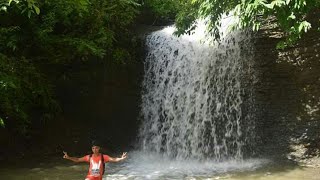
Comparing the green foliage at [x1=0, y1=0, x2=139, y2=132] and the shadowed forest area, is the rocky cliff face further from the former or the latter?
the green foliage at [x1=0, y1=0, x2=139, y2=132]

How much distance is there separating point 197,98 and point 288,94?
264 cm

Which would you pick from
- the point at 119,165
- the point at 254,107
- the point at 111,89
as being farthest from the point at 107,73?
the point at 254,107

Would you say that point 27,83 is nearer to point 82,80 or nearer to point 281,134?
point 82,80

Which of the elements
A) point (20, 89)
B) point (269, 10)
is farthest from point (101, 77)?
point (269, 10)

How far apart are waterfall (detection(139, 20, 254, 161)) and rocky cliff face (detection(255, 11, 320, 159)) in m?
0.38

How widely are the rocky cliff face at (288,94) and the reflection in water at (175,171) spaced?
0.78m

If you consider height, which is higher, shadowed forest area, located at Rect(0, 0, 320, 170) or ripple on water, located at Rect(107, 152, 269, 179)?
shadowed forest area, located at Rect(0, 0, 320, 170)

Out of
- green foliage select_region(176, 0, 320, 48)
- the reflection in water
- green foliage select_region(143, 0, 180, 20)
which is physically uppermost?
green foliage select_region(143, 0, 180, 20)

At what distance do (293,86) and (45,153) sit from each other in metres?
7.00

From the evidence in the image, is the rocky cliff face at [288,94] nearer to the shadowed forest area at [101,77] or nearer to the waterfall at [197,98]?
the shadowed forest area at [101,77]

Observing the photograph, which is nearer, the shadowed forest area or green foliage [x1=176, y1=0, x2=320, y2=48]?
green foliage [x1=176, y1=0, x2=320, y2=48]

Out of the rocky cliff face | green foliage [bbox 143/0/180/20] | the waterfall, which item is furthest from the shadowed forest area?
green foliage [bbox 143/0/180/20]

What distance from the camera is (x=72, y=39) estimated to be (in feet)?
34.7

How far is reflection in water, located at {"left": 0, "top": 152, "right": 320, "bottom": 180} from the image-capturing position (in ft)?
29.3
